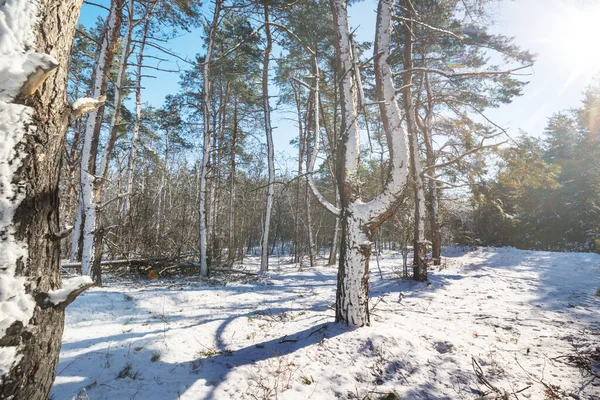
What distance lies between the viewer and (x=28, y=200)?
113 centimetres

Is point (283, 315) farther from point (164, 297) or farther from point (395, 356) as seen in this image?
point (164, 297)

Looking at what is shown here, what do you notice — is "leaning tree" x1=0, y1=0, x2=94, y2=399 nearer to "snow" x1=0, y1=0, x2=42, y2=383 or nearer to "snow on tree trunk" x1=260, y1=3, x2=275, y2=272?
"snow" x1=0, y1=0, x2=42, y2=383

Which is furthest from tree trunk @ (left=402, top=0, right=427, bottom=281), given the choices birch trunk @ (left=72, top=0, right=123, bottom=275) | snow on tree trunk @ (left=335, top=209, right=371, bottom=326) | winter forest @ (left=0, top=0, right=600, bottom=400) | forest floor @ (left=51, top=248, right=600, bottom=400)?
birch trunk @ (left=72, top=0, right=123, bottom=275)

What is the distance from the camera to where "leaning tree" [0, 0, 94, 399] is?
3.42 ft

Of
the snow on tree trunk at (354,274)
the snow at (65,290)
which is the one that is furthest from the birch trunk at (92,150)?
the snow at (65,290)

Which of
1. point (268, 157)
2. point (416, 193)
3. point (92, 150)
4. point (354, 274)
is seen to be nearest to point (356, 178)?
point (354, 274)

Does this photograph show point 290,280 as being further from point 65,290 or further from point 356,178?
point 65,290

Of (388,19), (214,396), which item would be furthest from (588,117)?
(214,396)

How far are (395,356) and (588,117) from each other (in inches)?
919

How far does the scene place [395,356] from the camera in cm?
326

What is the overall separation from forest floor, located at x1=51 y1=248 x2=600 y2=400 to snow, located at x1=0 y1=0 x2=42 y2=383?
2050 mm

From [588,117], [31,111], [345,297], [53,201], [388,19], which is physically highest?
[588,117]

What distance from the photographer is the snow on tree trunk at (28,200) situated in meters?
1.04

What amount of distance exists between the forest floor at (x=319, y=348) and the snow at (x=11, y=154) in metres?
2.05
